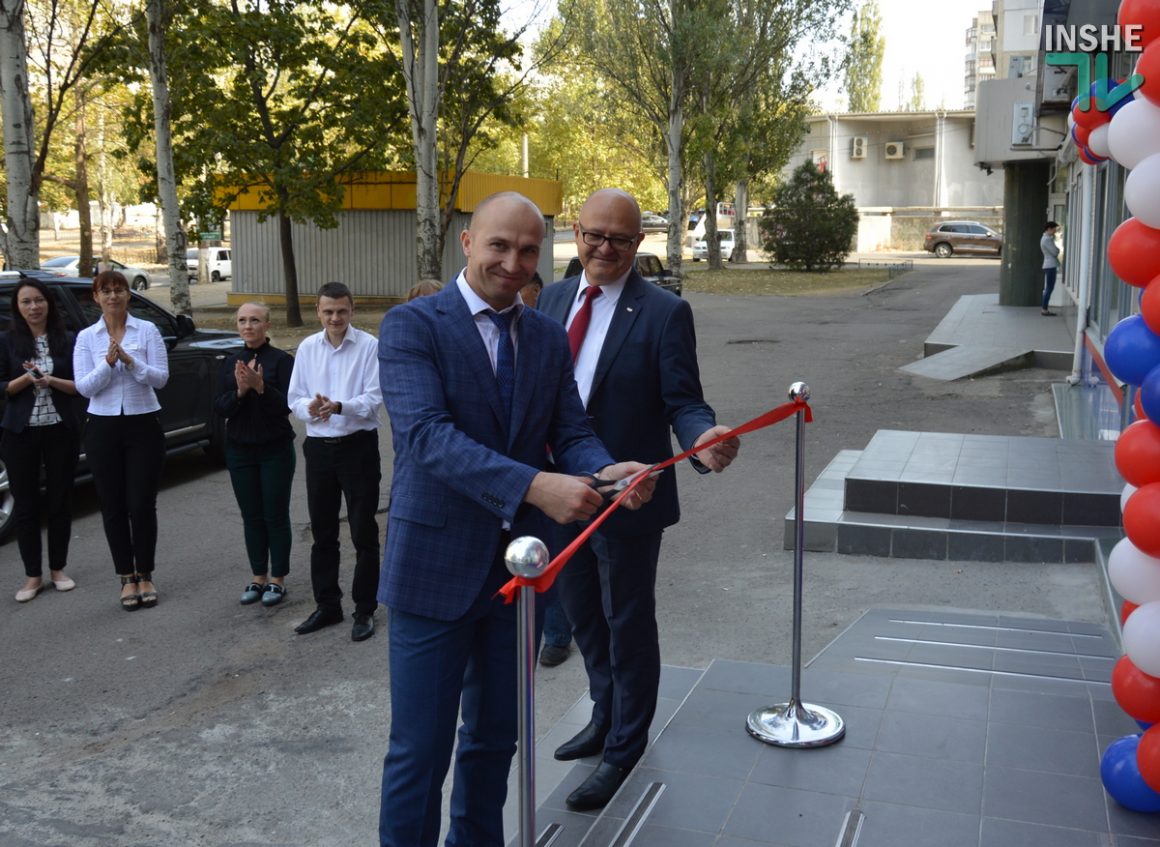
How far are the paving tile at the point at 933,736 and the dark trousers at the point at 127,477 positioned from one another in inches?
179

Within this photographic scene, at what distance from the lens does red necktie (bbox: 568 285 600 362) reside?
4.12 meters

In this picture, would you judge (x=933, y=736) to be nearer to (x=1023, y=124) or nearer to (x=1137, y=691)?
(x=1137, y=691)

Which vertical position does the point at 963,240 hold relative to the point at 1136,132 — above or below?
above

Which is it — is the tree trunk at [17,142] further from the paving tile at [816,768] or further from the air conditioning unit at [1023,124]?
the air conditioning unit at [1023,124]

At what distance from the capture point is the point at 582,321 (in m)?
4.14

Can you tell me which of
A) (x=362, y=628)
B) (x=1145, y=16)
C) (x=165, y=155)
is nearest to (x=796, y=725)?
(x=1145, y=16)

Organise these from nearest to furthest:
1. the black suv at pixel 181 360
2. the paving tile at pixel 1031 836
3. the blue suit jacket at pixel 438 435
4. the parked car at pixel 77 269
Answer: the blue suit jacket at pixel 438 435 < the paving tile at pixel 1031 836 < the black suv at pixel 181 360 < the parked car at pixel 77 269

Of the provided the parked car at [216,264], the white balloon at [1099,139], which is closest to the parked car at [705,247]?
the parked car at [216,264]

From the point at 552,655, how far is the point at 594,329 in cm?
228

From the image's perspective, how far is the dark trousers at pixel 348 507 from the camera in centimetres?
631

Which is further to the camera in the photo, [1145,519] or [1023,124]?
[1023,124]

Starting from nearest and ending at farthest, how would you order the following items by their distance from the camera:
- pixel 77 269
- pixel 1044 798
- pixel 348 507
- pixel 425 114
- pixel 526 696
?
1. pixel 526 696
2. pixel 1044 798
3. pixel 348 507
4. pixel 425 114
5. pixel 77 269

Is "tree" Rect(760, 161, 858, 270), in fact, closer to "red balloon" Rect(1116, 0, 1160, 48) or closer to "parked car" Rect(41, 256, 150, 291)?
"parked car" Rect(41, 256, 150, 291)

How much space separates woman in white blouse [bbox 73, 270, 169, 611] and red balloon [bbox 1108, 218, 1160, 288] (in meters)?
5.29
